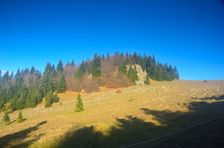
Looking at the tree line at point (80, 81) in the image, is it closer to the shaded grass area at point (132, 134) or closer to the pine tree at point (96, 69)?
the pine tree at point (96, 69)

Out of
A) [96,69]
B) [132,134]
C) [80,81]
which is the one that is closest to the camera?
[132,134]

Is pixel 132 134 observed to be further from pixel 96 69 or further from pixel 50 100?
pixel 96 69

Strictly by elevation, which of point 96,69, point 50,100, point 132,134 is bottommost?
point 132,134

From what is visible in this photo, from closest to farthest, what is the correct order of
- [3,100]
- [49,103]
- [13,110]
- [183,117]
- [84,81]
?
[183,117] → [49,103] → [13,110] → [3,100] → [84,81]

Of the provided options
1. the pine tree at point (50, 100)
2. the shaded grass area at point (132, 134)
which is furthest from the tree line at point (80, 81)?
the shaded grass area at point (132, 134)

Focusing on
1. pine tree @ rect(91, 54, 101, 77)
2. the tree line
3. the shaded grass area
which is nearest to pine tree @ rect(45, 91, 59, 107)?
the tree line

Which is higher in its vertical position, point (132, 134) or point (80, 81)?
point (80, 81)

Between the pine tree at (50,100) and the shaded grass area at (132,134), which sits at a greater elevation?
the pine tree at (50,100)

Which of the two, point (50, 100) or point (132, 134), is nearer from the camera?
point (132, 134)

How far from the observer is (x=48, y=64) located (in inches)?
7707

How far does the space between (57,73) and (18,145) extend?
511ft

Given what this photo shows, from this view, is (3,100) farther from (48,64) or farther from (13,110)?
(48,64)

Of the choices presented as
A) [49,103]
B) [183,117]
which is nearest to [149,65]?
[49,103]

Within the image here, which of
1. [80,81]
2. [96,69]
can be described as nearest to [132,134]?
[80,81]
